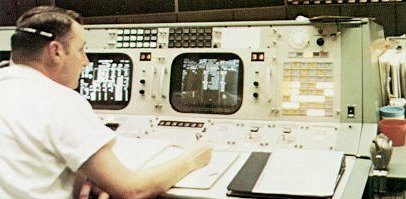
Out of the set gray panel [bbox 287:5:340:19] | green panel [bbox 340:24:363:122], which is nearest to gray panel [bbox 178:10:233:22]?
gray panel [bbox 287:5:340:19]

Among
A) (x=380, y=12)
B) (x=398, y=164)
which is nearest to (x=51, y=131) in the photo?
(x=398, y=164)

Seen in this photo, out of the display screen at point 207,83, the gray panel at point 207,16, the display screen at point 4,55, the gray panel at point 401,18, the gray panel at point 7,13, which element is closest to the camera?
the display screen at point 207,83

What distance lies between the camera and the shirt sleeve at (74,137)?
130cm

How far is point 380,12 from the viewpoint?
2.80 metres

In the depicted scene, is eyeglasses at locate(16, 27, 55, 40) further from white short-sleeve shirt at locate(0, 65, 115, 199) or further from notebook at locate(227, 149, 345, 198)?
notebook at locate(227, 149, 345, 198)

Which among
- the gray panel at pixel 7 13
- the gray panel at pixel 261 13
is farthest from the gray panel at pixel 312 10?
the gray panel at pixel 7 13

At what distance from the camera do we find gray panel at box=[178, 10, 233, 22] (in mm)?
3074

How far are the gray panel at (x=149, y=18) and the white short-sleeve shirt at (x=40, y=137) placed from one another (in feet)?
6.22

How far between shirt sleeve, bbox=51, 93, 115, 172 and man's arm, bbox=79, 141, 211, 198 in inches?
0.8

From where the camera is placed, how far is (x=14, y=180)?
4.29 feet

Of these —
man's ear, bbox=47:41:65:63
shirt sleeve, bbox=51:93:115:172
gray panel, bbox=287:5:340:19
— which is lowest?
shirt sleeve, bbox=51:93:115:172

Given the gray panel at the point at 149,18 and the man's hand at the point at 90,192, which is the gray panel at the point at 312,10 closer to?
the gray panel at the point at 149,18

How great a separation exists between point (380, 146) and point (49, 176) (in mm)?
927

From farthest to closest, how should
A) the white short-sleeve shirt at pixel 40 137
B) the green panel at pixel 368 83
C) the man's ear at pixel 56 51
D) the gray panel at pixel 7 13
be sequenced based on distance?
the gray panel at pixel 7 13, the green panel at pixel 368 83, the man's ear at pixel 56 51, the white short-sleeve shirt at pixel 40 137
